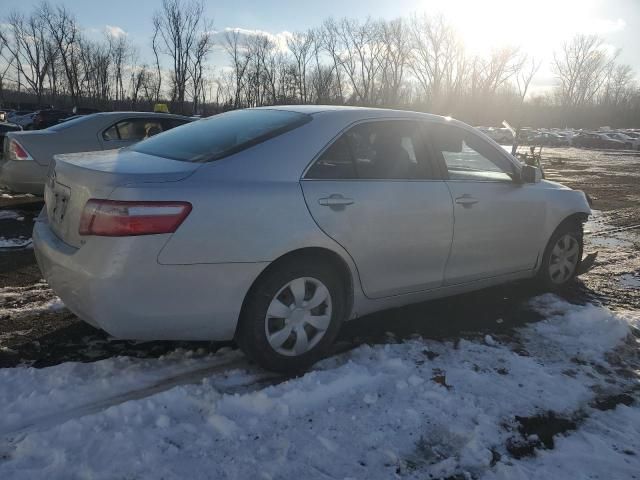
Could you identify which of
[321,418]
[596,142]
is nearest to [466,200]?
[321,418]

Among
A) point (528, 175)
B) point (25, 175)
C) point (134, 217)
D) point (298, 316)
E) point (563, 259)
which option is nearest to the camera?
Result: point (134, 217)

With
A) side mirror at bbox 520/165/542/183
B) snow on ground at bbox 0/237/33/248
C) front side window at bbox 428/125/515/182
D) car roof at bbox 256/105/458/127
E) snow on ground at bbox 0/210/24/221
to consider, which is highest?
car roof at bbox 256/105/458/127

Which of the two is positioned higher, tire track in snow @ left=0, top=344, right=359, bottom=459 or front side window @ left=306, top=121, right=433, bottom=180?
front side window @ left=306, top=121, right=433, bottom=180

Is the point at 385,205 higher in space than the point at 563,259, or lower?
higher

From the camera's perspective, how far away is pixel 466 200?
12.8ft

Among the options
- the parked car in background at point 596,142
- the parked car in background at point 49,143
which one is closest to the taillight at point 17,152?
the parked car in background at point 49,143

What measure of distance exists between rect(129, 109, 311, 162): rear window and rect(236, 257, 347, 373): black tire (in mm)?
767

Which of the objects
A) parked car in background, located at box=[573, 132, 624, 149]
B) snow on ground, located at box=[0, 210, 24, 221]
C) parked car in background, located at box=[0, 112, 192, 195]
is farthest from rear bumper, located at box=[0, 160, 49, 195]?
parked car in background, located at box=[573, 132, 624, 149]

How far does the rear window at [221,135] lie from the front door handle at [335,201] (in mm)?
512

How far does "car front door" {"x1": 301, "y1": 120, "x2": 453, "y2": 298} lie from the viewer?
10.6 feet

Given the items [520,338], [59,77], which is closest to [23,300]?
[520,338]

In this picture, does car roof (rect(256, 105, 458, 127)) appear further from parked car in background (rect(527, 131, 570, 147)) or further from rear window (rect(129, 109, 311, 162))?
parked car in background (rect(527, 131, 570, 147))

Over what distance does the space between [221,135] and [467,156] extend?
196cm

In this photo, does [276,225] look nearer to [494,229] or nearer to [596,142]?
[494,229]
